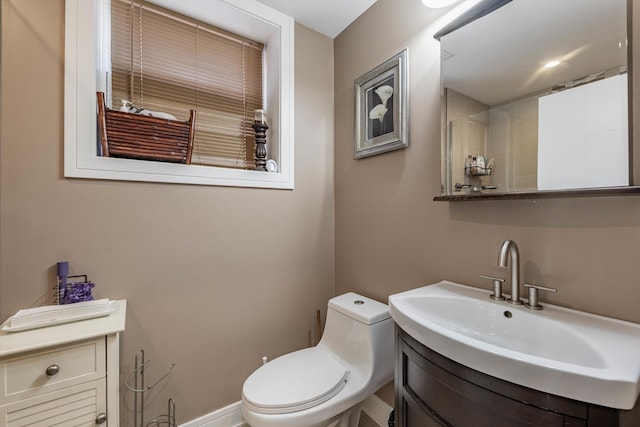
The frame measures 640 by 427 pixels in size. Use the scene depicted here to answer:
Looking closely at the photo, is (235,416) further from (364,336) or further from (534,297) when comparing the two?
(534,297)

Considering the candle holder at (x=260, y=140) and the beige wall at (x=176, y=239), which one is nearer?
the beige wall at (x=176, y=239)

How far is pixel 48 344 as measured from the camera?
2.74 ft

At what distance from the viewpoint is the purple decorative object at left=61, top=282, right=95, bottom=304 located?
3.54 ft

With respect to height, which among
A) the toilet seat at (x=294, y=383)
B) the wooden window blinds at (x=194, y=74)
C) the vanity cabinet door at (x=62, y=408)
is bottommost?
the toilet seat at (x=294, y=383)

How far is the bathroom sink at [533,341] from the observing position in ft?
1.63

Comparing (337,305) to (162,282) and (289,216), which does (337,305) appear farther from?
(162,282)

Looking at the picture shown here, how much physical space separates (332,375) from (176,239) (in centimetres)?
104

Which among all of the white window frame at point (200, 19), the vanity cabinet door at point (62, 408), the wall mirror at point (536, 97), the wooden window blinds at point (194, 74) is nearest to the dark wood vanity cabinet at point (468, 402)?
the wall mirror at point (536, 97)

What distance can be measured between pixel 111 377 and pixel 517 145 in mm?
1705

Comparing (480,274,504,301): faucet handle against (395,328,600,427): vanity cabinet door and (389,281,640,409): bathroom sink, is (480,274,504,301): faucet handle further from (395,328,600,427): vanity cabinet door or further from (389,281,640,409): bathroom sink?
(395,328,600,427): vanity cabinet door

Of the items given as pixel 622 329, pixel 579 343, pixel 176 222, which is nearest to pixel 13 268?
pixel 176 222

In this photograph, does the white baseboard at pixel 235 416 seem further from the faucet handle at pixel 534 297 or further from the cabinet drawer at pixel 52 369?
the faucet handle at pixel 534 297

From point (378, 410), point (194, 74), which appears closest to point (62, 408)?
point (378, 410)

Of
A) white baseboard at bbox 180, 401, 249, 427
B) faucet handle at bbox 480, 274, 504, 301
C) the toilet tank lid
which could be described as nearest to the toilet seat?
the toilet tank lid
